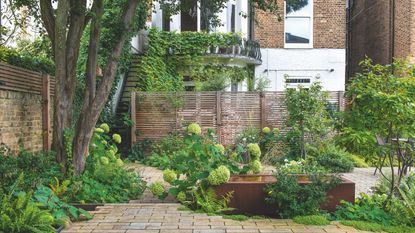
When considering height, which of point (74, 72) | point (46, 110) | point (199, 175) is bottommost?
point (199, 175)

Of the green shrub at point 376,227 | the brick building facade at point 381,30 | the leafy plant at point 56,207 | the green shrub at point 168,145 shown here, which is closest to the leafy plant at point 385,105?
the green shrub at point 376,227

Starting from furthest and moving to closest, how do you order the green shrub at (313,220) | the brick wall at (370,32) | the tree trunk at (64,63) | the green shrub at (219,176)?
the brick wall at (370,32)
the tree trunk at (64,63)
the green shrub at (219,176)
the green shrub at (313,220)

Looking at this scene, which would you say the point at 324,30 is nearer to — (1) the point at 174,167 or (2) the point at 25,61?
(1) the point at 174,167

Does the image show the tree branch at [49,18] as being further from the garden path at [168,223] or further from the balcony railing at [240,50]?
the balcony railing at [240,50]

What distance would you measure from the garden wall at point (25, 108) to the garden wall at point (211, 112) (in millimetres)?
4232

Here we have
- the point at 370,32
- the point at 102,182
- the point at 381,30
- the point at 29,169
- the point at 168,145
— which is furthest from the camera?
the point at 370,32

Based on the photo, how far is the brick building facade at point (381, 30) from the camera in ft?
54.4

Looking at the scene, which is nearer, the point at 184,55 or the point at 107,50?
the point at 107,50

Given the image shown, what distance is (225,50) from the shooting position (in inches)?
607

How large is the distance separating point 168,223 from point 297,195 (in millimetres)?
1670

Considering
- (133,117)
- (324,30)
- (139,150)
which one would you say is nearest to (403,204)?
(139,150)

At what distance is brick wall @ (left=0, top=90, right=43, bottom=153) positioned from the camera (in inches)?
281

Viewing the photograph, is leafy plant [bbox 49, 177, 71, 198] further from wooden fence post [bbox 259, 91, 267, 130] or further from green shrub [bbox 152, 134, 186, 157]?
wooden fence post [bbox 259, 91, 267, 130]

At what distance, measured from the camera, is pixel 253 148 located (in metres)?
Answer: 6.82
